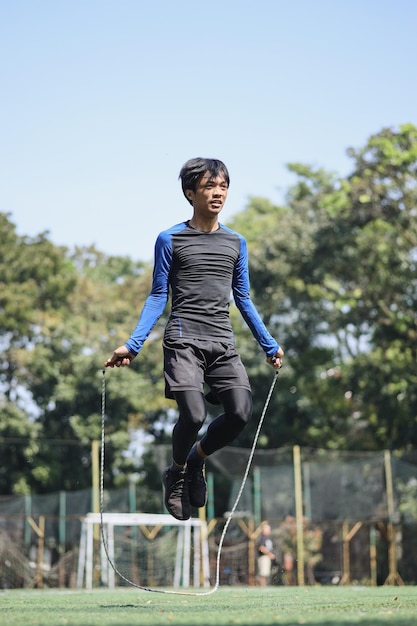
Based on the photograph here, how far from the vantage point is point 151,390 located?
152 feet

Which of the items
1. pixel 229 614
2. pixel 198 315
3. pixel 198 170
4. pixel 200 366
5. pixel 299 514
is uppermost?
pixel 198 170

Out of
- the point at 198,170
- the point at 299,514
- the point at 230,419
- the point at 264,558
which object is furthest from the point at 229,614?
the point at 299,514

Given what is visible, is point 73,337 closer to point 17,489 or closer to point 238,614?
point 17,489

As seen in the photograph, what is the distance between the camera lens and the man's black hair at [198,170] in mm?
7227

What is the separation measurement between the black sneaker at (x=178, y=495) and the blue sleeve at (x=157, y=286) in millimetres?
1028

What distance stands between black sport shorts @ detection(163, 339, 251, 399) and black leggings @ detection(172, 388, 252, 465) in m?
0.06

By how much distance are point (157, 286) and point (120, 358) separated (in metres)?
0.56

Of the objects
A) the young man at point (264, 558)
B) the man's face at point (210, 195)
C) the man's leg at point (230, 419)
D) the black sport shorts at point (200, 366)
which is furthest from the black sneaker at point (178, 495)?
the young man at point (264, 558)

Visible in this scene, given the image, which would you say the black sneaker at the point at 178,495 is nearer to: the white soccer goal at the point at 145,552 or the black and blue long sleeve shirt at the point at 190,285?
the black and blue long sleeve shirt at the point at 190,285

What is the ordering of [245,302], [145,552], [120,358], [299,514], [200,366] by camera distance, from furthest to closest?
[145,552], [299,514], [245,302], [200,366], [120,358]

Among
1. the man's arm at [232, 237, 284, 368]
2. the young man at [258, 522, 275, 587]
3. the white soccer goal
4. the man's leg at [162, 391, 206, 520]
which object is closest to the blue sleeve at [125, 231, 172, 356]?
the man's leg at [162, 391, 206, 520]

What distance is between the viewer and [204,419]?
7.32 m

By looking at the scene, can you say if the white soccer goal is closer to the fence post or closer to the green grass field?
the fence post

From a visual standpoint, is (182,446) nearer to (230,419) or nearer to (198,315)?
(230,419)
